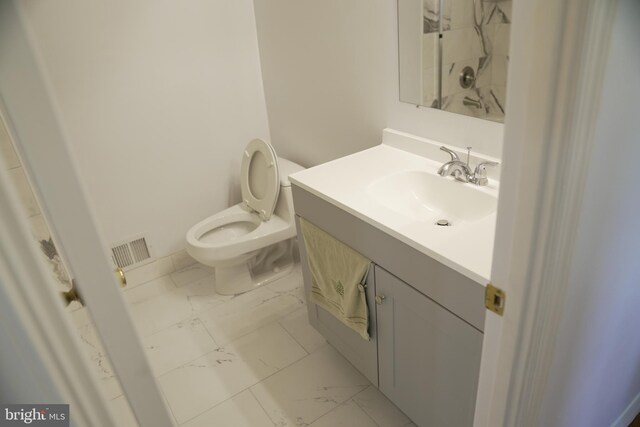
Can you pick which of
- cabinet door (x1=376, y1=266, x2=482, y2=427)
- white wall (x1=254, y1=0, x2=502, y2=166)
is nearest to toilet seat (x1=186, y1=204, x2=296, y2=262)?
white wall (x1=254, y1=0, x2=502, y2=166)

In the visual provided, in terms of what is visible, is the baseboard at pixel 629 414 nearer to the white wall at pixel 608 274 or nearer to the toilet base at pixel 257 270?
the white wall at pixel 608 274

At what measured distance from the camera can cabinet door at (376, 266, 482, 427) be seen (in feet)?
3.98

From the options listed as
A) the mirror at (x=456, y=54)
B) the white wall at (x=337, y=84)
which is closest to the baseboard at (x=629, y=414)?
the white wall at (x=337, y=84)

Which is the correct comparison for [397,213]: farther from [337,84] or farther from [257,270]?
[257,270]

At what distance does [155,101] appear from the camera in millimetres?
2379

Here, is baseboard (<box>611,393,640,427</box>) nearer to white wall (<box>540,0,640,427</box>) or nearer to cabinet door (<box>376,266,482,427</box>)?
white wall (<box>540,0,640,427</box>)

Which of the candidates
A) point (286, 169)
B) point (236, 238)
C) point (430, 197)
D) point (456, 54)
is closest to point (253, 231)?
point (236, 238)

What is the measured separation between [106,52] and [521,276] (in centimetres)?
217

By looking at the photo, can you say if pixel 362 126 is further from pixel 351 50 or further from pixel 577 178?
pixel 577 178

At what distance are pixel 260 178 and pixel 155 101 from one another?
0.69 meters

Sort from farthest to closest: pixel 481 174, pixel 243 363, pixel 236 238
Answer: pixel 236 238 → pixel 243 363 → pixel 481 174

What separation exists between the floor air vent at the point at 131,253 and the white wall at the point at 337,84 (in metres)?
1.02

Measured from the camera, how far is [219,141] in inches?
105

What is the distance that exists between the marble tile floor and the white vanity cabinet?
0.21m
